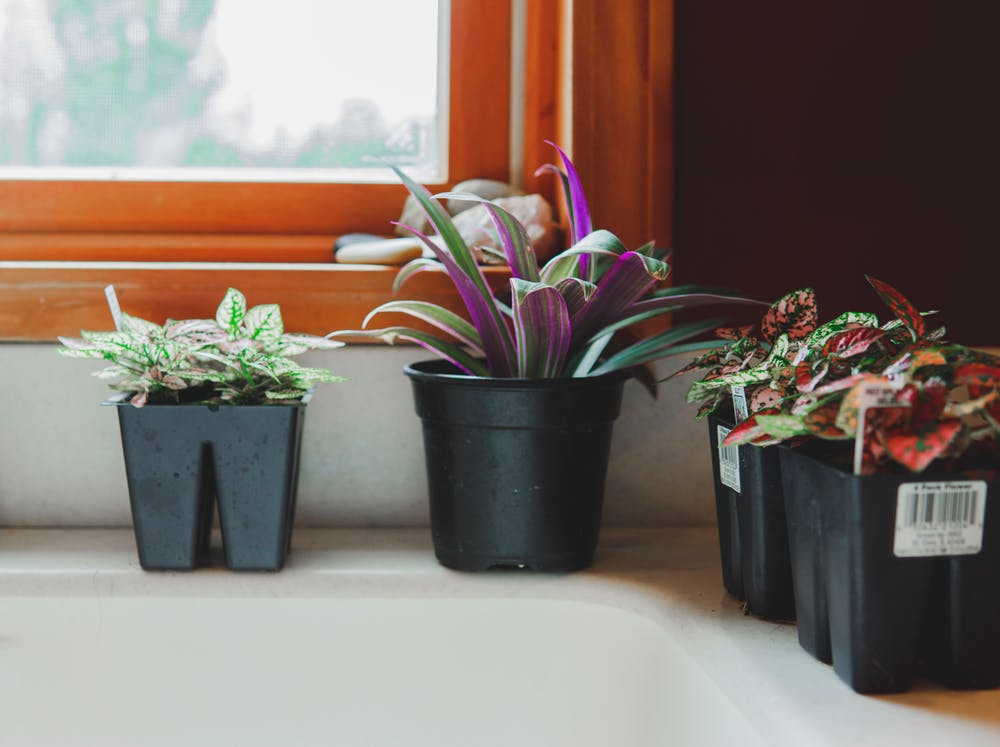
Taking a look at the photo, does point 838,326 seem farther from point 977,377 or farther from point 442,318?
point 442,318

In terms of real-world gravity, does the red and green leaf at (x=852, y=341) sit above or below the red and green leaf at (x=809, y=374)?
above

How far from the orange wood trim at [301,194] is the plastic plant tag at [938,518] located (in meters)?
0.80

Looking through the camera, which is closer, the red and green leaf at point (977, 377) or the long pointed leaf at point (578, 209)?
the red and green leaf at point (977, 377)

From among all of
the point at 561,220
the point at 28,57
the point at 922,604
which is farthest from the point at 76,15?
the point at 922,604

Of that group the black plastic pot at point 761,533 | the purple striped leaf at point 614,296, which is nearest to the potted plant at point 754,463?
the black plastic pot at point 761,533

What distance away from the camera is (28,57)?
4.19 feet

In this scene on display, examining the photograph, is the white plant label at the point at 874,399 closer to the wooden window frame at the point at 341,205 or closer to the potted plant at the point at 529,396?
the potted plant at the point at 529,396

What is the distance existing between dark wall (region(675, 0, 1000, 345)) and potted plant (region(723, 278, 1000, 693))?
43 centimetres

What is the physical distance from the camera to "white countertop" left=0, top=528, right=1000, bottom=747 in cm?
67

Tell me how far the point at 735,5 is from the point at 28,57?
0.96 meters

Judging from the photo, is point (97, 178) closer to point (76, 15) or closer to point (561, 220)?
point (76, 15)

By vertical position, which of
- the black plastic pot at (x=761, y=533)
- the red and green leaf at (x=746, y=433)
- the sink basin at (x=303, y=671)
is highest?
the red and green leaf at (x=746, y=433)

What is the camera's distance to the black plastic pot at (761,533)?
33.4 inches

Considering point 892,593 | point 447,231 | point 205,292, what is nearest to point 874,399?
point 892,593
